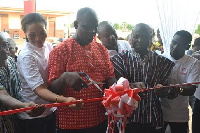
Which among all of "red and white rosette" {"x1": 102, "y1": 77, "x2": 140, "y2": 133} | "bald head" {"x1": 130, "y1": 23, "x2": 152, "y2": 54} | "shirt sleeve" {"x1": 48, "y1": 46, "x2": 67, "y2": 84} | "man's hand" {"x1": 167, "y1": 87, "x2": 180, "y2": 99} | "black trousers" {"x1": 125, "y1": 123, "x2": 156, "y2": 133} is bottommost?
"black trousers" {"x1": 125, "y1": 123, "x2": 156, "y2": 133}

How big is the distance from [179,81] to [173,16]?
184 cm

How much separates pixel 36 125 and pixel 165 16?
2.91 meters

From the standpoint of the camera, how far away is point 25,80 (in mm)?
2125

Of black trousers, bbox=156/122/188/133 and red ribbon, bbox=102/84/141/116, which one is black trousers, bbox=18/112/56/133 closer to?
red ribbon, bbox=102/84/141/116

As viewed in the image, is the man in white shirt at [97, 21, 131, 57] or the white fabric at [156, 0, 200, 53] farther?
the white fabric at [156, 0, 200, 53]

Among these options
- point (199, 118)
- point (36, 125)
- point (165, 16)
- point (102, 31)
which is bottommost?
point (199, 118)

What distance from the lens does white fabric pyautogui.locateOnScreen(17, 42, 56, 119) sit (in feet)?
6.31

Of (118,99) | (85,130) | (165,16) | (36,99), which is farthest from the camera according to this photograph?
(165,16)

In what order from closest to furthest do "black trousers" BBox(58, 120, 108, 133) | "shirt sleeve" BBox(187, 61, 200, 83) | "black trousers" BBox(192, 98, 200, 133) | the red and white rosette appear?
the red and white rosette, "black trousers" BBox(58, 120, 108, 133), "shirt sleeve" BBox(187, 61, 200, 83), "black trousers" BBox(192, 98, 200, 133)

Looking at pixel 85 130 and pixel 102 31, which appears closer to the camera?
pixel 85 130

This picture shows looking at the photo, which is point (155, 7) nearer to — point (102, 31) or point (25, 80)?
point (102, 31)

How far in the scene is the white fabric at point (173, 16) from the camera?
3.97 m

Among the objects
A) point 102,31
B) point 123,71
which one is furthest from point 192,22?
point 123,71

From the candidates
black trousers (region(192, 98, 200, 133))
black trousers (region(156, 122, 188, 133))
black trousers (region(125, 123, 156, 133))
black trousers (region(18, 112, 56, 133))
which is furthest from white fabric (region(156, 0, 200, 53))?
black trousers (region(18, 112, 56, 133))
